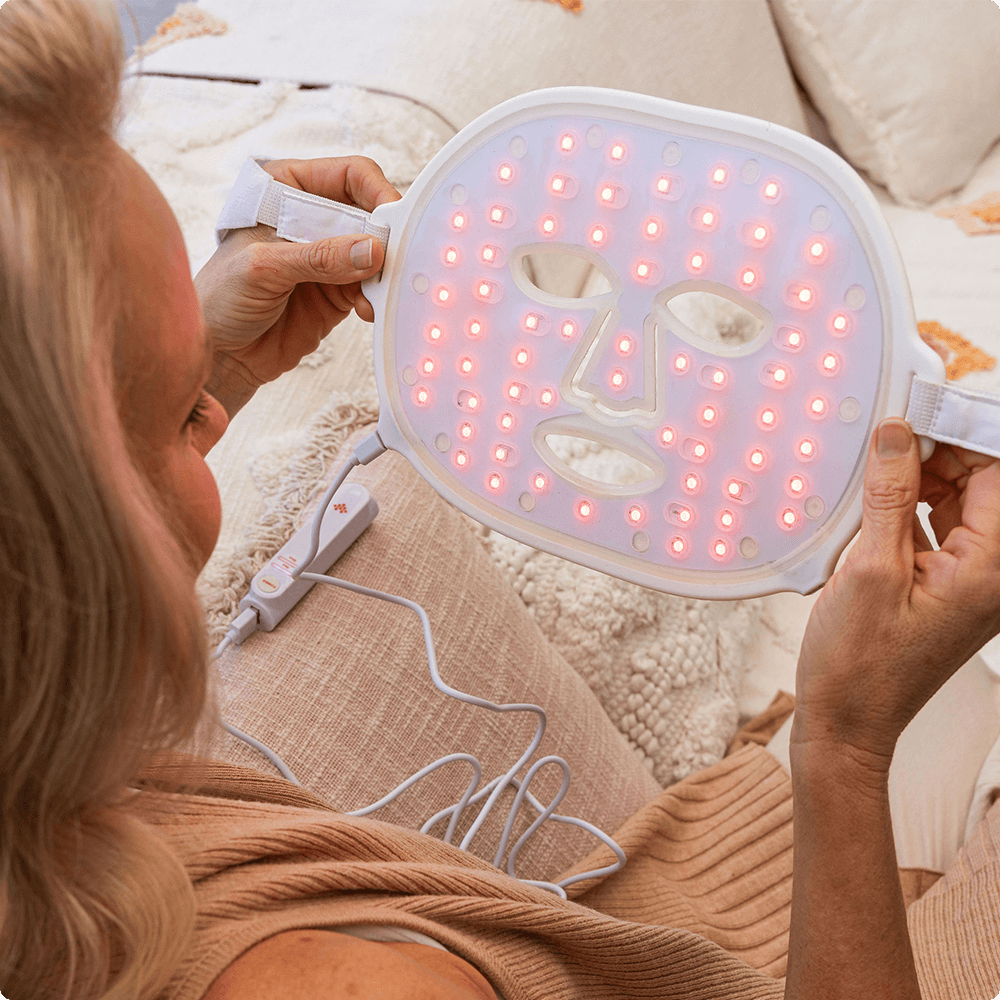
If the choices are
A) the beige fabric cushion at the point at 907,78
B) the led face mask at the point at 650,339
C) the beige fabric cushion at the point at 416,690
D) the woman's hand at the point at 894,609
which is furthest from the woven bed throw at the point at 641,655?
the beige fabric cushion at the point at 907,78

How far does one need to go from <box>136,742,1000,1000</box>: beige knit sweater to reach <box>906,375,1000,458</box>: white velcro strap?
387 mm

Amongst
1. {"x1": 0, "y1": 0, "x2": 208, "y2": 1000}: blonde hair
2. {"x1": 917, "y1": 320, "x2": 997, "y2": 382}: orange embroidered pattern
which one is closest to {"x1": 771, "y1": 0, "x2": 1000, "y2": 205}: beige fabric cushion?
{"x1": 917, "y1": 320, "x2": 997, "y2": 382}: orange embroidered pattern

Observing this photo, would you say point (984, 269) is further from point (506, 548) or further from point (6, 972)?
point (6, 972)

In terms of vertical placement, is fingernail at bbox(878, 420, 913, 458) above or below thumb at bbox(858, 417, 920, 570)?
above

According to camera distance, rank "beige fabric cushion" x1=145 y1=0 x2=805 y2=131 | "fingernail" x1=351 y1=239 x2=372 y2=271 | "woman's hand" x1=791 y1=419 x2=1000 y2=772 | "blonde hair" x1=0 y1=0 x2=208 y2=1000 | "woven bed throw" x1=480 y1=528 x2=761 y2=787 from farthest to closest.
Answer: "beige fabric cushion" x1=145 y1=0 x2=805 y2=131
"woven bed throw" x1=480 y1=528 x2=761 y2=787
"fingernail" x1=351 y1=239 x2=372 y2=271
"woman's hand" x1=791 y1=419 x2=1000 y2=772
"blonde hair" x1=0 y1=0 x2=208 y2=1000

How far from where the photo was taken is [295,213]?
66 cm

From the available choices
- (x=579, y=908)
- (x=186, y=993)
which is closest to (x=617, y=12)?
(x=579, y=908)

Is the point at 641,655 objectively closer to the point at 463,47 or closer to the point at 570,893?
the point at 570,893

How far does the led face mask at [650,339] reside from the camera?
547mm

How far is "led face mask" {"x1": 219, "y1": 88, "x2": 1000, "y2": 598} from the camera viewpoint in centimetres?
55

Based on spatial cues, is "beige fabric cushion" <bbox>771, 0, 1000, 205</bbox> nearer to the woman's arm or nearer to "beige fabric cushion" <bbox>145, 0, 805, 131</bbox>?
"beige fabric cushion" <bbox>145, 0, 805, 131</bbox>

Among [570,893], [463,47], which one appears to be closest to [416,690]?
[570,893]

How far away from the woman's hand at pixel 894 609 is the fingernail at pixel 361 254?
0.37 metres

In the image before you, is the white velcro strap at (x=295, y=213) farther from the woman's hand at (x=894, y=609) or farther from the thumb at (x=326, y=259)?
the woman's hand at (x=894, y=609)
